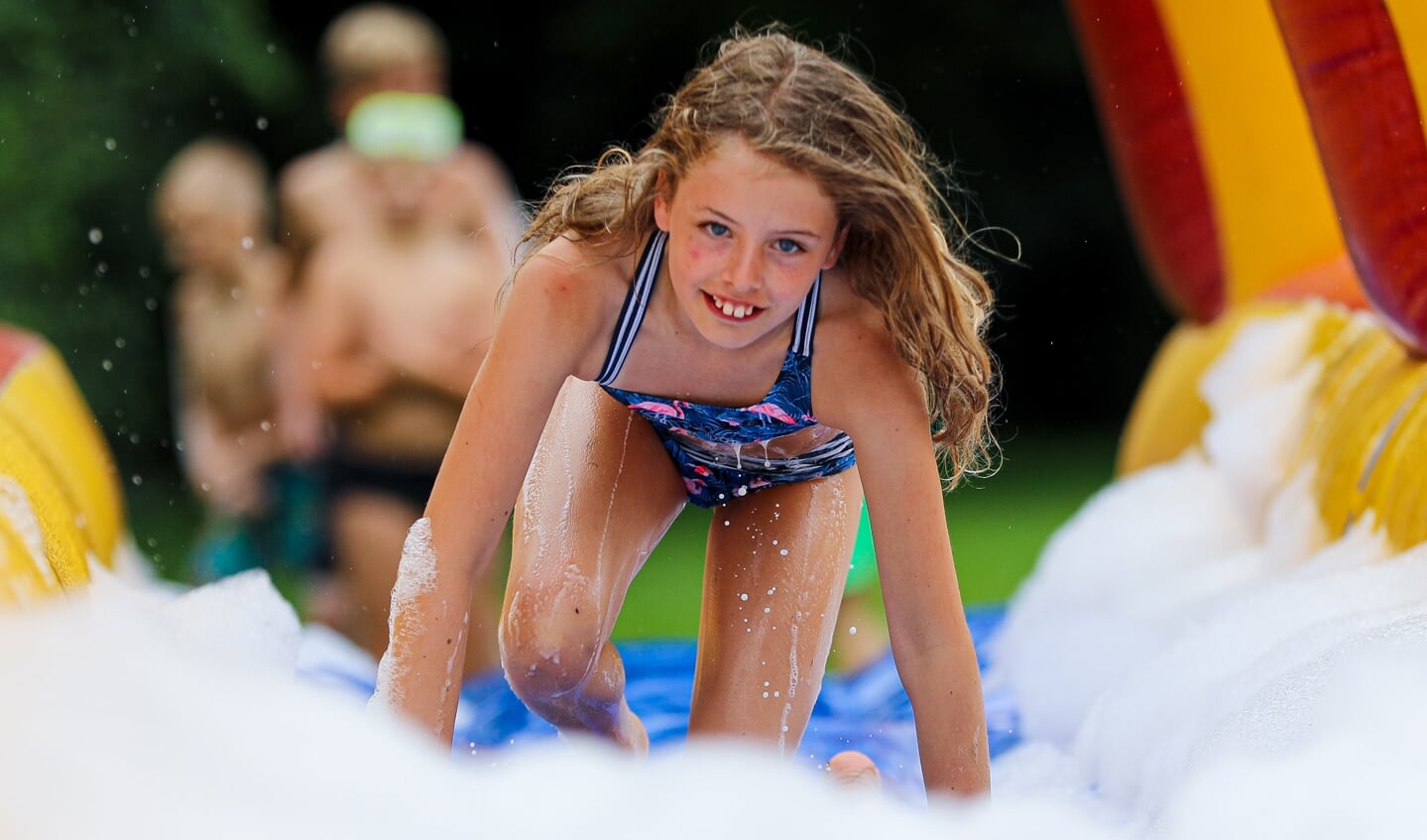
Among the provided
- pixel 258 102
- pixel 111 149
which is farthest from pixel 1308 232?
pixel 111 149

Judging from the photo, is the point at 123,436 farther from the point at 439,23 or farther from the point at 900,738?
the point at 900,738

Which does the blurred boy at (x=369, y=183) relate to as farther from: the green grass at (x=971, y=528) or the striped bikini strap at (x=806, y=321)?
the striped bikini strap at (x=806, y=321)

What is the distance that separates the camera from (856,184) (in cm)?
170

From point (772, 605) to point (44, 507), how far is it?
96 centimetres

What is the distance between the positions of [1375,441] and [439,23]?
4.30 metres

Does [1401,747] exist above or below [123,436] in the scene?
above

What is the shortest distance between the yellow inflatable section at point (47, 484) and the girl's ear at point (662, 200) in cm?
80

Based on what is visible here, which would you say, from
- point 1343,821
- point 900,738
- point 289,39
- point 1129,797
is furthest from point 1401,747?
point 289,39

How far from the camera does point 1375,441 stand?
7.11ft

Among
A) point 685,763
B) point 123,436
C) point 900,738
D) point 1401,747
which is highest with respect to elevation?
point 1401,747

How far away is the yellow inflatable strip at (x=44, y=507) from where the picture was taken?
1776 mm

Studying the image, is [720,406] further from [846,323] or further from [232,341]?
[232,341]

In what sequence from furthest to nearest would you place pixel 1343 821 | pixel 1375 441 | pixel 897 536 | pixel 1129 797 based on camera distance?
pixel 1375 441, pixel 1129 797, pixel 897 536, pixel 1343 821

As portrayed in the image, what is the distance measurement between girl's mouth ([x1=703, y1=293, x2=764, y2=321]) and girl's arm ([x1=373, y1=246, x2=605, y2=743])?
16cm
